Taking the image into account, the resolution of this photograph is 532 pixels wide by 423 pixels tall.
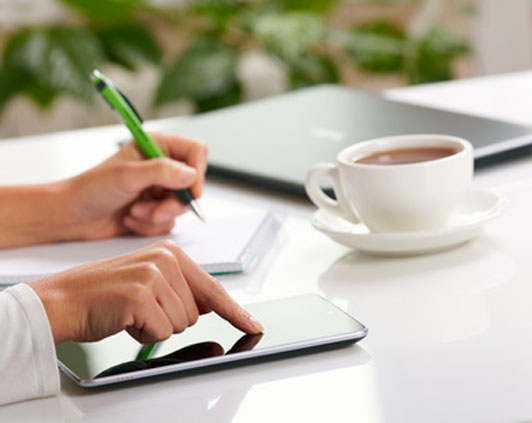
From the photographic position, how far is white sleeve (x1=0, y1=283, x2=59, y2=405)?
61 cm

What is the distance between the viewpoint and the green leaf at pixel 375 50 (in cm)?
305

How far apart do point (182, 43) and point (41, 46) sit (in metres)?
0.59

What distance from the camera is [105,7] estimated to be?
9.61 ft

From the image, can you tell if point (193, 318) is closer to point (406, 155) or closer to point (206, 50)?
point (406, 155)

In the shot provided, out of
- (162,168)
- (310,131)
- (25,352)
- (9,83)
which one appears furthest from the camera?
(9,83)

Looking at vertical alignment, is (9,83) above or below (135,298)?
below

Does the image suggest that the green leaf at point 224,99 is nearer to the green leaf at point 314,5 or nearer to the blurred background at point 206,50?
the blurred background at point 206,50

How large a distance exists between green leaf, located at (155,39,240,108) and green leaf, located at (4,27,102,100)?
0.23 m

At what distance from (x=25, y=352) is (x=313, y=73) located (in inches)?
98.7

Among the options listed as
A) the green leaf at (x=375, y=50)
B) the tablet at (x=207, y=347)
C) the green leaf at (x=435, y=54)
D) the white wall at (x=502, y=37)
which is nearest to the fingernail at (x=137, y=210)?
the tablet at (x=207, y=347)

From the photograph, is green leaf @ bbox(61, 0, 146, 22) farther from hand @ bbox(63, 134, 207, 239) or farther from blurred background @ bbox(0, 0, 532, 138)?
hand @ bbox(63, 134, 207, 239)

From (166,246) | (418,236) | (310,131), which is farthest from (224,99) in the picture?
(166,246)

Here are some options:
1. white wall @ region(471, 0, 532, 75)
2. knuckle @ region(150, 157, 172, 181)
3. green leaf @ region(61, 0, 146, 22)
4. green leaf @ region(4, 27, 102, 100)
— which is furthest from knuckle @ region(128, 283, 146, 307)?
white wall @ region(471, 0, 532, 75)

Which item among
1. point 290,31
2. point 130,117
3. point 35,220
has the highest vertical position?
point 130,117
